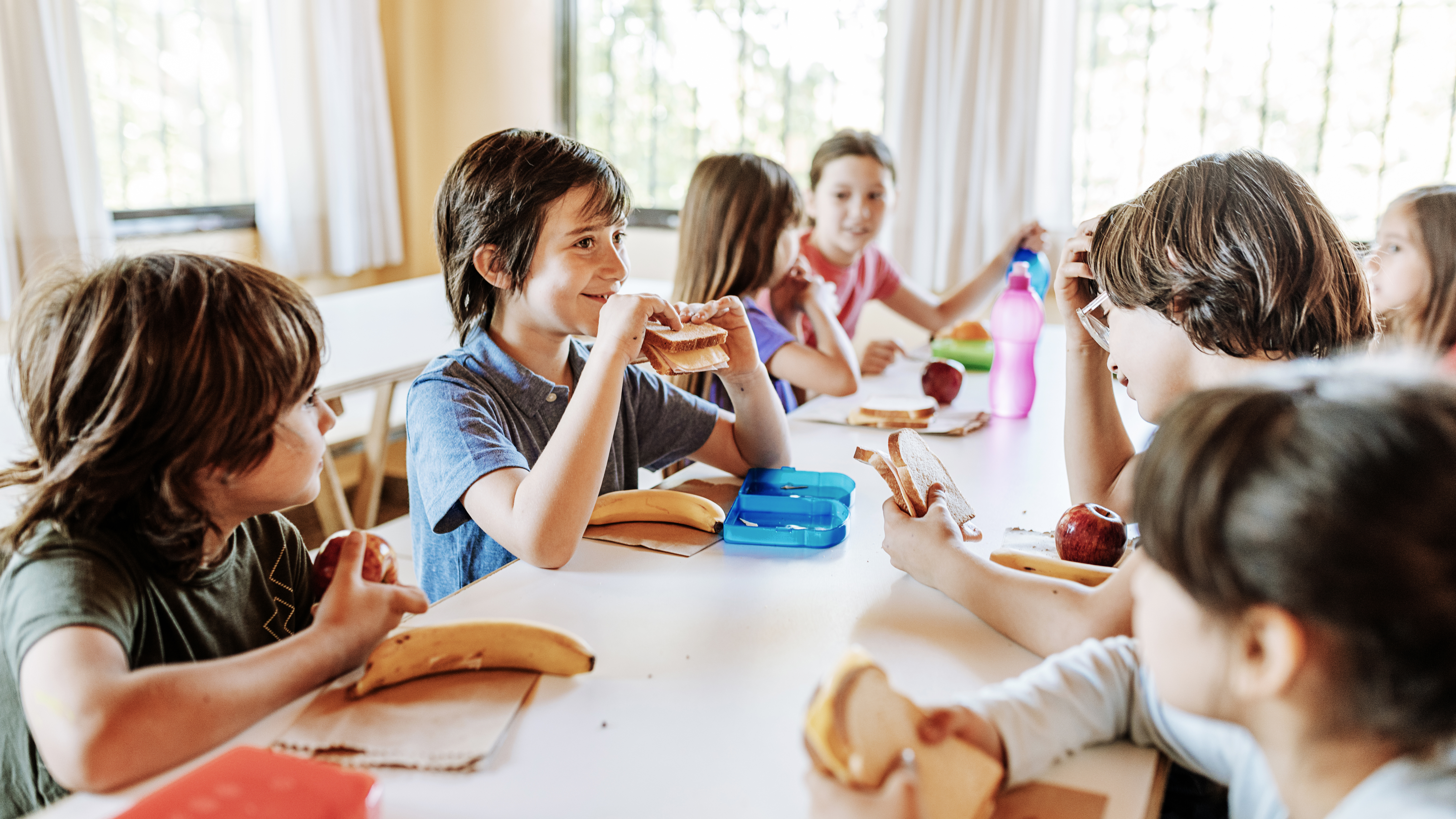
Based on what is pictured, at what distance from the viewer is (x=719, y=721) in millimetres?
846

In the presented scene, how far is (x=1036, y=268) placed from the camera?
2494 millimetres

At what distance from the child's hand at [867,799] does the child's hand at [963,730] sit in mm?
70

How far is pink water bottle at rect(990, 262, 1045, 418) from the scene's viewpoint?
6.26ft

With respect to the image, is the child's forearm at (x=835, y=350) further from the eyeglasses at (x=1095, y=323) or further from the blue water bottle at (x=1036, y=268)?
the eyeglasses at (x=1095, y=323)

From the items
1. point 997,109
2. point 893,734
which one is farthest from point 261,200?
point 893,734

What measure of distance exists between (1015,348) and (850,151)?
3.65 ft

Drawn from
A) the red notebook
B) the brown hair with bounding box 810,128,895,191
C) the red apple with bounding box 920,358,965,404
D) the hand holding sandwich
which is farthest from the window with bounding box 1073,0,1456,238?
the red notebook

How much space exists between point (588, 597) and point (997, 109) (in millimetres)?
3418

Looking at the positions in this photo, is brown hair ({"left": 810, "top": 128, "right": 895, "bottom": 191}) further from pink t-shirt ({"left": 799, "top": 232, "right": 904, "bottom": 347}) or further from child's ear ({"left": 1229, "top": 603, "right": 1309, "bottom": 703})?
child's ear ({"left": 1229, "top": 603, "right": 1309, "bottom": 703})

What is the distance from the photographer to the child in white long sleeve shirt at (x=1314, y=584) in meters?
0.55

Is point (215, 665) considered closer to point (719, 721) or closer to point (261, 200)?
point (719, 721)

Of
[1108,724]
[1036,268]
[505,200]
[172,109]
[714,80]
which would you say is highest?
[714,80]

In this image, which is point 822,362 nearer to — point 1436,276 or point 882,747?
point 1436,276

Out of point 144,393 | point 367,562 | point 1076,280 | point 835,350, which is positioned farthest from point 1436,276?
point 144,393
